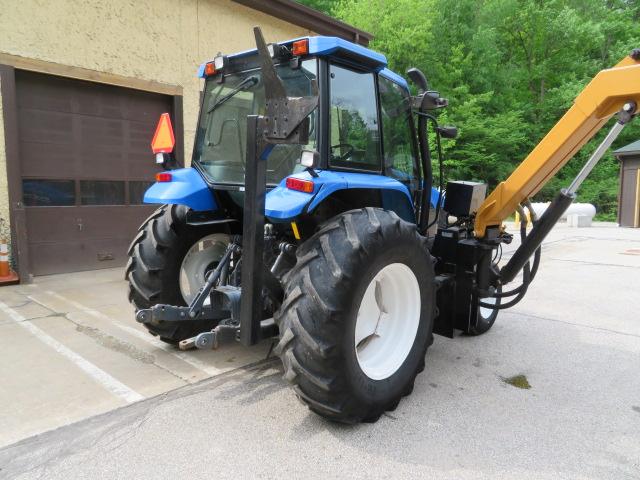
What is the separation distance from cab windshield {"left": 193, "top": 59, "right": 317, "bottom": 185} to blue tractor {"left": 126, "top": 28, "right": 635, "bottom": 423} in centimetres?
1

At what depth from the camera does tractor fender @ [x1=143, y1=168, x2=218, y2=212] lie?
129 inches

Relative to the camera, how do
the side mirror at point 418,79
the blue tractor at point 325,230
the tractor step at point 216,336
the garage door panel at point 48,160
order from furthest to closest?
the garage door panel at point 48,160
the side mirror at point 418,79
the tractor step at point 216,336
the blue tractor at point 325,230

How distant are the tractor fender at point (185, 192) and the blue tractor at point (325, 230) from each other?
0.01 meters

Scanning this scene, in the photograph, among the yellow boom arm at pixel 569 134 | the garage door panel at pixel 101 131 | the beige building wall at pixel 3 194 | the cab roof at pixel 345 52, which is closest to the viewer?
the cab roof at pixel 345 52

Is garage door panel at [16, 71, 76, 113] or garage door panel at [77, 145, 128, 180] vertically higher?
garage door panel at [16, 71, 76, 113]

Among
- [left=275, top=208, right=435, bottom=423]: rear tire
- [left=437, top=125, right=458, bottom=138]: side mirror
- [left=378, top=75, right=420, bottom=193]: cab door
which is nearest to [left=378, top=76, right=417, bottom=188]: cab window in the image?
[left=378, top=75, right=420, bottom=193]: cab door

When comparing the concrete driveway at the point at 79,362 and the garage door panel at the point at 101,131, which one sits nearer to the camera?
the concrete driveway at the point at 79,362

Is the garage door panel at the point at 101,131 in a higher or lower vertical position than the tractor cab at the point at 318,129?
higher

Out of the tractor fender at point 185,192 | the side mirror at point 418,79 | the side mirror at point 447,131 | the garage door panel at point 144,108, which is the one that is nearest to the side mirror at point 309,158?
the tractor fender at point 185,192

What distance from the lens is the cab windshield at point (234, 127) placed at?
308cm

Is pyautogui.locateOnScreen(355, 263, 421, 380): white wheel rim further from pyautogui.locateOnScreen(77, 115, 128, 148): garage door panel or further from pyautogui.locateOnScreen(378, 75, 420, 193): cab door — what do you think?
pyautogui.locateOnScreen(77, 115, 128, 148): garage door panel

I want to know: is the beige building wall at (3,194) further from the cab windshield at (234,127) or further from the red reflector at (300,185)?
the red reflector at (300,185)

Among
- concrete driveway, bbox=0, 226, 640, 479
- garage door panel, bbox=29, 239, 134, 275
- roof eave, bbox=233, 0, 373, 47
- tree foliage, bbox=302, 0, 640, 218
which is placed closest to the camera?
concrete driveway, bbox=0, 226, 640, 479

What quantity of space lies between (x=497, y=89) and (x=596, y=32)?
620cm
